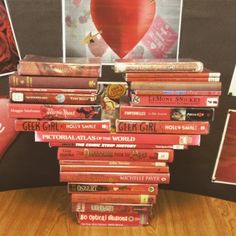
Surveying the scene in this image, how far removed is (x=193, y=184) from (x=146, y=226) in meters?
0.34

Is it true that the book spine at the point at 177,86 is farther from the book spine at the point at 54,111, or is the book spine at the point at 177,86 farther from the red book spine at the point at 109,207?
the red book spine at the point at 109,207

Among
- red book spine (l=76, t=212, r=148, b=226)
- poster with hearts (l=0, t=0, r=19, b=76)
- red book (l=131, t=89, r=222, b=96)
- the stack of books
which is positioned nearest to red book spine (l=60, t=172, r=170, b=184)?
the stack of books

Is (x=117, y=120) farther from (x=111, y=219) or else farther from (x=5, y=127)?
(x=5, y=127)

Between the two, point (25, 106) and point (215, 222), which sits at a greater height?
point (25, 106)

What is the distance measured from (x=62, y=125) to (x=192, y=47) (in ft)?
1.78

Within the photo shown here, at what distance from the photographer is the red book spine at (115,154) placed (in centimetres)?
103

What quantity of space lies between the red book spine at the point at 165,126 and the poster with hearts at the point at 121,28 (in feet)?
1.09

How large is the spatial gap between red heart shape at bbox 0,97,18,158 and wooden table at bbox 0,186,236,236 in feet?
0.63

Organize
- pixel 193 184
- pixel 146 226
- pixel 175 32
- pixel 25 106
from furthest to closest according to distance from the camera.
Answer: pixel 193 184
pixel 175 32
pixel 146 226
pixel 25 106

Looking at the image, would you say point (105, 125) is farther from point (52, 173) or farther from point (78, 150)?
point (52, 173)

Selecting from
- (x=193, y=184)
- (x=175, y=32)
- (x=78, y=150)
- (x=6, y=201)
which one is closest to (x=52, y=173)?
(x=6, y=201)

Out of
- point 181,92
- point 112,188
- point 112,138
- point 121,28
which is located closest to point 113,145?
Result: point 112,138

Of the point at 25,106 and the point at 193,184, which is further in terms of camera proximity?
the point at 193,184

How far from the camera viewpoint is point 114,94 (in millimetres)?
1171
